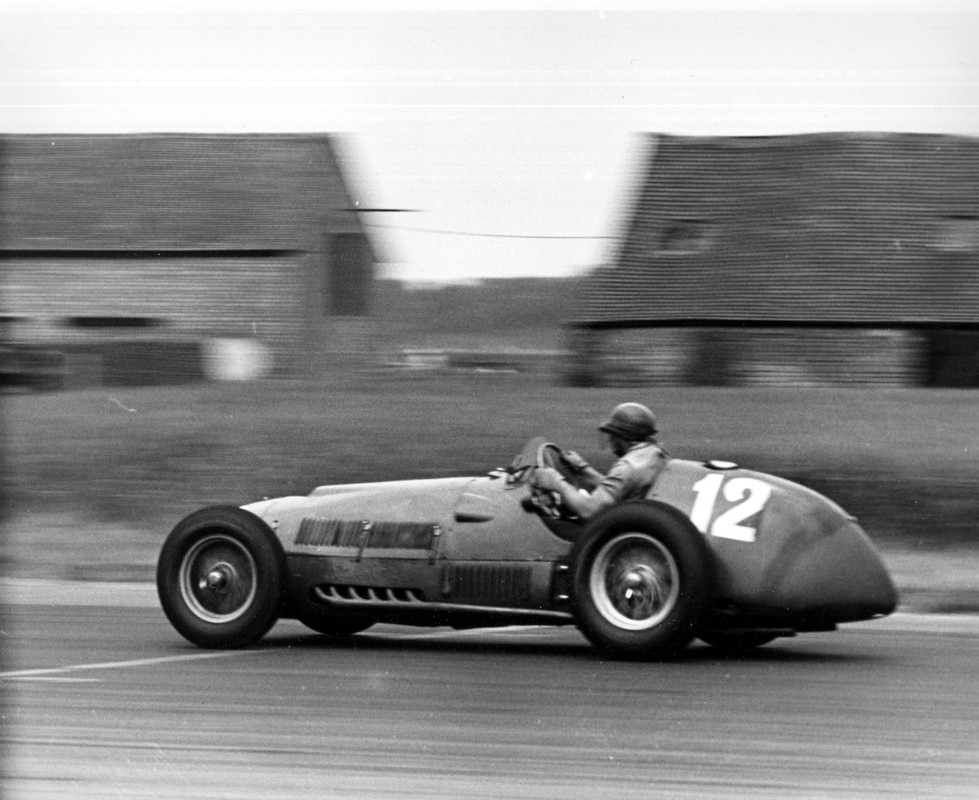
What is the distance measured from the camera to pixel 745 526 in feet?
21.9

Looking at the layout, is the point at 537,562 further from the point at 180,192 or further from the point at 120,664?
the point at 180,192

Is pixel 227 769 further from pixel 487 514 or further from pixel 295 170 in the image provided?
pixel 295 170

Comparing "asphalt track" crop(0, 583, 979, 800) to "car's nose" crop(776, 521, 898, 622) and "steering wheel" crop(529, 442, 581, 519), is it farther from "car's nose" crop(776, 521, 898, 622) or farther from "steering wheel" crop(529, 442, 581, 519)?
"steering wheel" crop(529, 442, 581, 519)

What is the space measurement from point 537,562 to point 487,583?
0.25 metres

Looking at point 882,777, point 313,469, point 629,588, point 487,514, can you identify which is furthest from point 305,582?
point 313,469

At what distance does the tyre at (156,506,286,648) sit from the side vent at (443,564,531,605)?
827 mm

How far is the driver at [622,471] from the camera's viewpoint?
7.00 m

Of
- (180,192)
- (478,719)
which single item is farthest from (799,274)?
(478,719)

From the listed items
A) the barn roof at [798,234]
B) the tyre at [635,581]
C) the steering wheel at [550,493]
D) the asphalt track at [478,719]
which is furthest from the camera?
the barn roof at [798,234]

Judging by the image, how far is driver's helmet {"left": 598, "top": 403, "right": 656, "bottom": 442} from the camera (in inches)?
281

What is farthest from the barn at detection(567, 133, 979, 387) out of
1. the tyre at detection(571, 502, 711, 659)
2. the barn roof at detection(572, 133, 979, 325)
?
the tyre at detection(571, 502, 711, 659)

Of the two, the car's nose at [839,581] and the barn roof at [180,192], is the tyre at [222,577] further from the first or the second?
the barn roof at [180,192]

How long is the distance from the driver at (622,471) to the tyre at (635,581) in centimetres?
26

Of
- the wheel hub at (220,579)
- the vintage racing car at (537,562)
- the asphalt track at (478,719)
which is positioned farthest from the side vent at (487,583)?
the wheel hub at (220,579)
